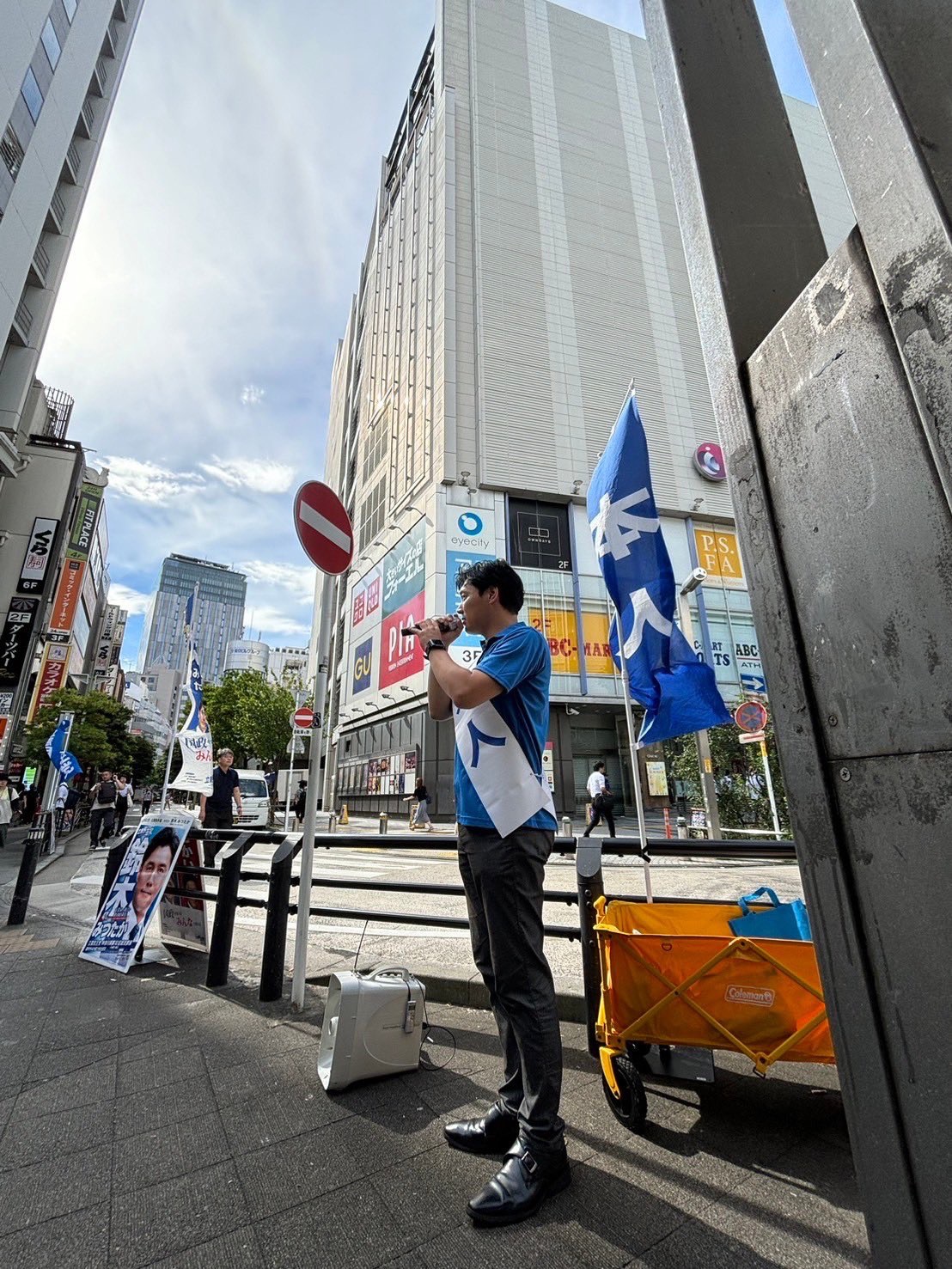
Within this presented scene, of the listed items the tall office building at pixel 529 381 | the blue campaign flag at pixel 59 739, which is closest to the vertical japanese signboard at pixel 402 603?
the tall office building at pixel 529 381

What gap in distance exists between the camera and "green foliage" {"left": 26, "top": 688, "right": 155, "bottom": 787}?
938 inches

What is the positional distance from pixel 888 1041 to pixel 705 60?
249cm

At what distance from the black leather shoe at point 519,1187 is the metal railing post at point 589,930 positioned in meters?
0.89

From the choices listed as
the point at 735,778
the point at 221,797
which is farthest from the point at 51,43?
the point at 735,778

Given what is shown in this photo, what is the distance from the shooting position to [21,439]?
23609mm

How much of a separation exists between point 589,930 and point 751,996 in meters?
0.75

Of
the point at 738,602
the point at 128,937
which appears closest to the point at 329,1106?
the point at 128,937

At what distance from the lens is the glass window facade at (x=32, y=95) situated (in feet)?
64.0

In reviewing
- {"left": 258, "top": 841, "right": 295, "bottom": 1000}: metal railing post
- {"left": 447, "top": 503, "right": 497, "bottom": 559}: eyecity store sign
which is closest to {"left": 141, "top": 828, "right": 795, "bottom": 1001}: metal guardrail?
{"left": 258, "top": 841, "right": 295, "bottom": 1000}: metal railing post

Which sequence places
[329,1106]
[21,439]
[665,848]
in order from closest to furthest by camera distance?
[329,1106] < [665,848] < [21,439]

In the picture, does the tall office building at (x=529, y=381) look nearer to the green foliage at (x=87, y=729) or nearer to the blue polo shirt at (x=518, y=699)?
the green foliage at (x=87, y=729)

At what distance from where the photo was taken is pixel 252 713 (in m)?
34.0

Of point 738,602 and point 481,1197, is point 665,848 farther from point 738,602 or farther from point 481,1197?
point 738,602

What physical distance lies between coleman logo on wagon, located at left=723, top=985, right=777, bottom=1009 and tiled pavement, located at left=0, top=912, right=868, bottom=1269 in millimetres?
417
